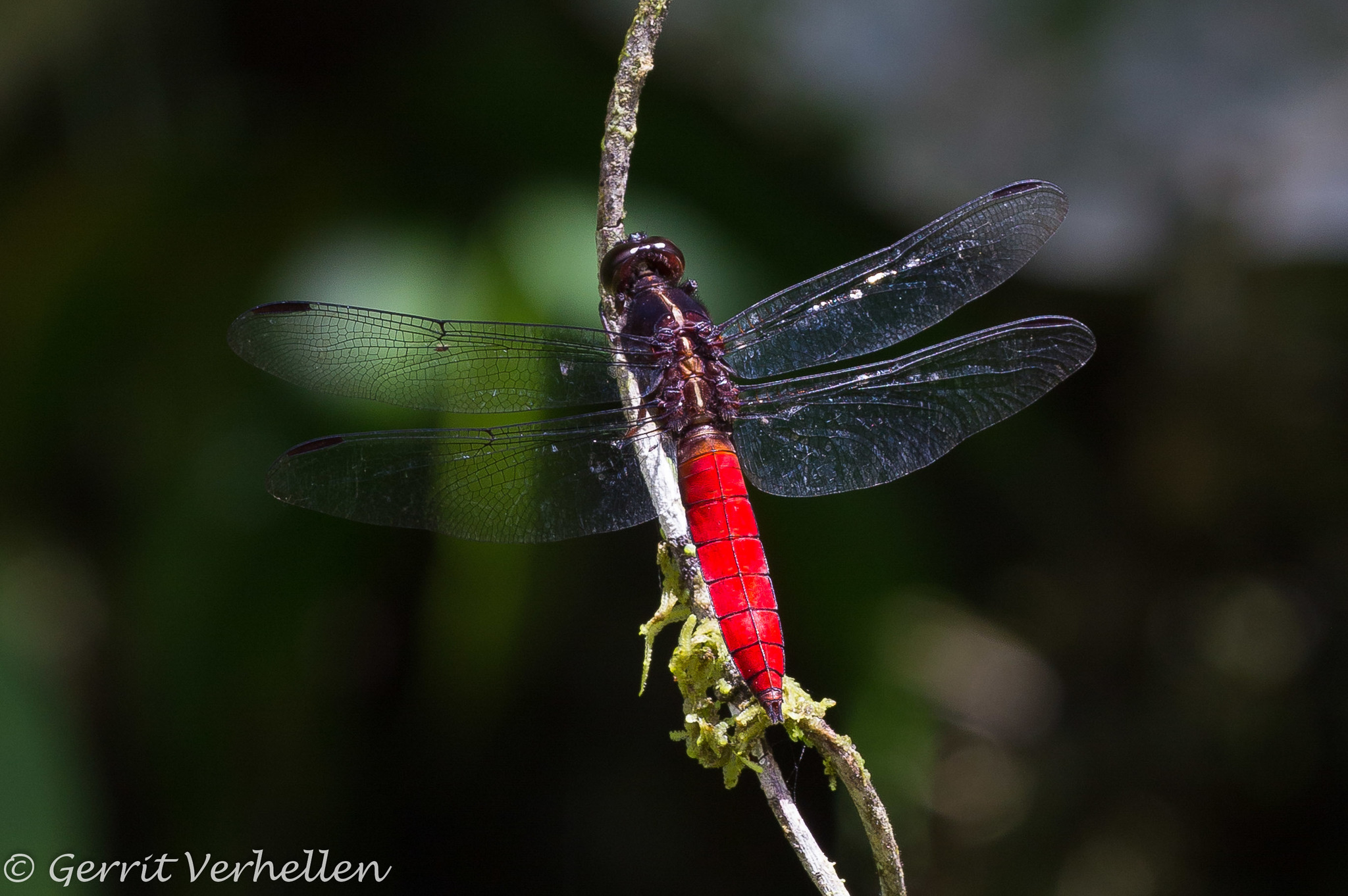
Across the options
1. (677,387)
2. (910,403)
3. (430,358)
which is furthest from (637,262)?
(910,403)

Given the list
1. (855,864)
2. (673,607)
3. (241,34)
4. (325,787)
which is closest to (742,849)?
(855,864)

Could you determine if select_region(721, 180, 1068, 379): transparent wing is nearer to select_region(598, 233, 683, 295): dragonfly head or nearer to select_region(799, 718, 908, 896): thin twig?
select_region(598, 233, 683, 295): dragonfly head

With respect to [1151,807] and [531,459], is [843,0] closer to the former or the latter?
[531,459]

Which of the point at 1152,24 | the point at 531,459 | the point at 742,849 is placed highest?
the point at 1152,24

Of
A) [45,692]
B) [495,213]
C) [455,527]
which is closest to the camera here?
[455,527]

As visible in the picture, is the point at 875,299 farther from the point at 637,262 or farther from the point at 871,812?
the point at 871,812

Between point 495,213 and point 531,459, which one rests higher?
point 495,213
